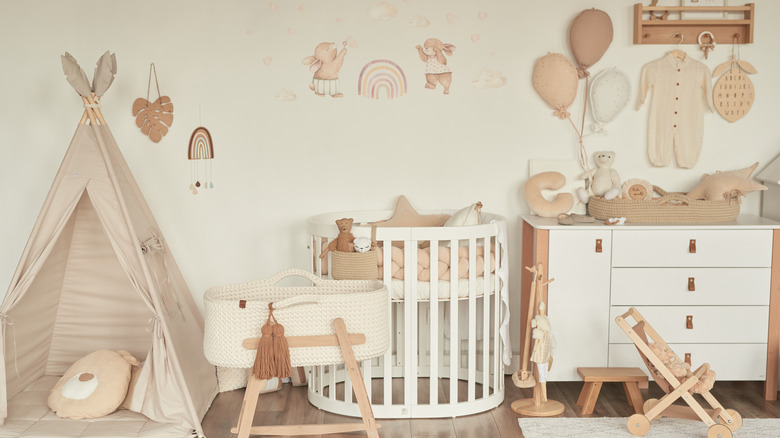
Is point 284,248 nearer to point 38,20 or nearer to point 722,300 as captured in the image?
point 38,20

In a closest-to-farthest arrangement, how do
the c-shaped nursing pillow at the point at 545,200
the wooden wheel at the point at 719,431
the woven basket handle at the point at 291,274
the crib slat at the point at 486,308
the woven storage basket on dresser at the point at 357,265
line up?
the wooden wheel at the point at 719,431 → the woven basket handle at the point at 291,274 → the woven storage basket on dresser at the point at 357,265 → the crib slat at the point at 486,308 → the c-shaped nursing pillow at the point at 545,200

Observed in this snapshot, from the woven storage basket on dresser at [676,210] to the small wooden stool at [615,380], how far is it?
0.68 metres

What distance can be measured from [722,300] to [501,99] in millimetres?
1360

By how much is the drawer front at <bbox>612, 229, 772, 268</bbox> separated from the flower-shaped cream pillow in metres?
2.17

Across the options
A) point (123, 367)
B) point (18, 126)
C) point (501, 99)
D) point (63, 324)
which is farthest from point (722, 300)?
point (18, 126)

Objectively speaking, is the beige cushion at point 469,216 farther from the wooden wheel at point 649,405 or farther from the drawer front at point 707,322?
the wooden wheel at point 649,405

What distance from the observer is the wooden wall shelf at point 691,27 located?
3.67m

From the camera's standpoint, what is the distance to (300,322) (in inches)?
110

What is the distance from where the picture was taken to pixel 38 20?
368 cm

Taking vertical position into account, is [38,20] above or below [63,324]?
above

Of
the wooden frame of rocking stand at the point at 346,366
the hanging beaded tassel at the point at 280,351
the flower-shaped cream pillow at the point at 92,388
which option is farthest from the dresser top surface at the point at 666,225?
the flower-shaped cream pillow at the point at 92,388

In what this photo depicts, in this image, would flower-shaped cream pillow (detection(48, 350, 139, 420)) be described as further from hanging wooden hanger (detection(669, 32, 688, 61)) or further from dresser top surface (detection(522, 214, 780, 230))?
hanging wooden hanger (detection(669, 32, 688, 61))

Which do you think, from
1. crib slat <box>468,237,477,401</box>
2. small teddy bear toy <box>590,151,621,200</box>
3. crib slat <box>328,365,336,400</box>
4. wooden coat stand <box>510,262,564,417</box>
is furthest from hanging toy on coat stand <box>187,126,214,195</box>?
small teddy bear toy <box>590,151,621,200</box>

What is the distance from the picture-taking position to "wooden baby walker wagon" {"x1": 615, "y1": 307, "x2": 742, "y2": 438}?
2.97 m
